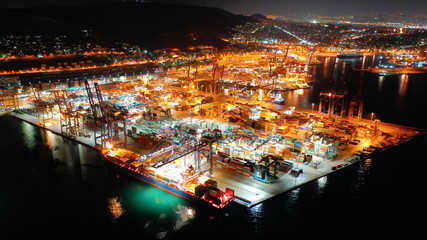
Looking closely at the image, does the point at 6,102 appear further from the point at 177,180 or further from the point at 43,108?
the point at 177,180

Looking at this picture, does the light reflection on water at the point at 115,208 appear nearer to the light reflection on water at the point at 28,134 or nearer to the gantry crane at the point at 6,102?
the light reflection on water at the point at 28,134

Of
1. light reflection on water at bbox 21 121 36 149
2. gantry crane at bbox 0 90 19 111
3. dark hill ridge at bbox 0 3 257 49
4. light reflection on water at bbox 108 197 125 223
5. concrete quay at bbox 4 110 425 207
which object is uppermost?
dark hill ridge at bbox 0 3 257 49

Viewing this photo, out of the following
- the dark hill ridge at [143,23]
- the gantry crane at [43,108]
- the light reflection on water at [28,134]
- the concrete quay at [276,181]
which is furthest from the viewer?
the dark hill ridge at [143,23]

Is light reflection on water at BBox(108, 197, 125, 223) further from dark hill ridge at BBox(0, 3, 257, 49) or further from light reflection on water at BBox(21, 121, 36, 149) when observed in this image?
dark hill ridge at BBox(0, 3, 257, 49)

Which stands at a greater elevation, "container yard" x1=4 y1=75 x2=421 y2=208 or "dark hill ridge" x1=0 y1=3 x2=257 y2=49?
"dark hill ridge" x1=0 y1=3 x2=257 y2=49

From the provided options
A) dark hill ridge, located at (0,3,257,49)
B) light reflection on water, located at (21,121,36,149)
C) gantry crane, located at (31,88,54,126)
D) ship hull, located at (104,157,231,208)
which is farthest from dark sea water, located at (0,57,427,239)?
dark hill ridge, located at (0,3,257,49)

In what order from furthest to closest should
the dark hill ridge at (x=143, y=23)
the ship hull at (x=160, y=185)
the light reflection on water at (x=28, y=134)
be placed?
the dark hill ridge at (x=143, y=23)
the light reflection on water at (x=28, y=134)
the ship hull at (x=160, y=185)

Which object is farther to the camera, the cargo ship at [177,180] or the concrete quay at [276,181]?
the concrete quay at [276,181]

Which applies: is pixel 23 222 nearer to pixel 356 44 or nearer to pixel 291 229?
pixel 291 229

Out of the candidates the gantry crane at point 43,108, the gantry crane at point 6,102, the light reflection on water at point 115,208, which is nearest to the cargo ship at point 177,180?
the light reflection on water at point 115,208
